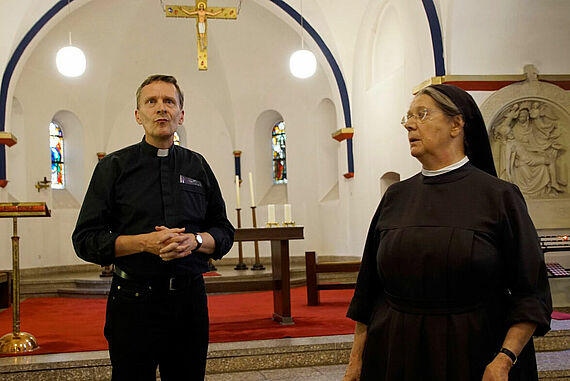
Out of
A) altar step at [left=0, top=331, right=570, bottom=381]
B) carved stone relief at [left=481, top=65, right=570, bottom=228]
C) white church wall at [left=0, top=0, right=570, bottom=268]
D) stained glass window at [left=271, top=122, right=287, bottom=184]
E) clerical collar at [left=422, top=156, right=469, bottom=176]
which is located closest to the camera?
clerical collar at [left=422, top=156, right=469, bottom=176]

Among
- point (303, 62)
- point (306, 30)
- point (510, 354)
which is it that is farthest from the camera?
point (306, 30)

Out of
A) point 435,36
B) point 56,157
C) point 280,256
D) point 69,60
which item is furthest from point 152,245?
point 56,157

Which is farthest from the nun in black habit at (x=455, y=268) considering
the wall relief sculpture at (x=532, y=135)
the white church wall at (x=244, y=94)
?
the white church wall at (x=244, y=94)

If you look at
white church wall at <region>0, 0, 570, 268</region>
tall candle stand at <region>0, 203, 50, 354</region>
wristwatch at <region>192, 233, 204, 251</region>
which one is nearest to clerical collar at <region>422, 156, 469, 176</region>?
wristwatch at <region>192, 233, 204, 251</region>

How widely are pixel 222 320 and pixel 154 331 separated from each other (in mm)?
4276

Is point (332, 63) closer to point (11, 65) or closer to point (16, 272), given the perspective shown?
point (11, 65)

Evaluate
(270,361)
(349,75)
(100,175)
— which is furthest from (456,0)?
(100,175)

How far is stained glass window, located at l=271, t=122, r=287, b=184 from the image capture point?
13.4 m

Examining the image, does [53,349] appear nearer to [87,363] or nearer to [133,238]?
[87,363]

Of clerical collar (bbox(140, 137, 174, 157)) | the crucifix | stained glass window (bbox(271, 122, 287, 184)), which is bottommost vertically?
clerical collar (bbox(140, 137, 174, 157))

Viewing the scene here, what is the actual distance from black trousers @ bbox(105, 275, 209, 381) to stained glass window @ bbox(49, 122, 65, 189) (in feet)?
35.0

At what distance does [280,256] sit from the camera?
6.20 meters

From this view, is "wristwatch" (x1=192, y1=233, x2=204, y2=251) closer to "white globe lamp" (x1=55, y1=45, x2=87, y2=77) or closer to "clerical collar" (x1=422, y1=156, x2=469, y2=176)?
"clerical collar" (x1=422, y1=156, x2=469, y2=176)

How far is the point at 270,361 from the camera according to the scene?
5.00 m
